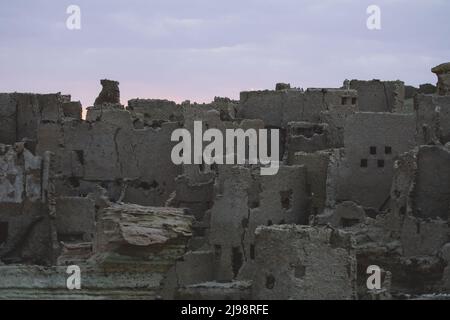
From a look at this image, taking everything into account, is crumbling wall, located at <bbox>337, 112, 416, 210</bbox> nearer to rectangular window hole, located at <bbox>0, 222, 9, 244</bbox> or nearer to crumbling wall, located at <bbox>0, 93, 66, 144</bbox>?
rectangular window hole, located at <bbox>0, 222, 9, 244</bbox>

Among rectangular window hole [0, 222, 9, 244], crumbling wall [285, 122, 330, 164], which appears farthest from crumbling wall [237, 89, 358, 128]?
rectangular window hole [0, 222, 9, 244]

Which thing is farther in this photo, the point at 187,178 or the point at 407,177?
the point at 187,178

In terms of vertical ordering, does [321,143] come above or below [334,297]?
above

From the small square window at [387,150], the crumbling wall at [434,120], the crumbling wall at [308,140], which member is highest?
the crumbling wall at [434,120]

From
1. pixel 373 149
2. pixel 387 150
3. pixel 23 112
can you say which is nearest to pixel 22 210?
pixel 23 112

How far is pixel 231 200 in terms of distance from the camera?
32.7 m

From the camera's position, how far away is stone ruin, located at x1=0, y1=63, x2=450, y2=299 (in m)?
24.6

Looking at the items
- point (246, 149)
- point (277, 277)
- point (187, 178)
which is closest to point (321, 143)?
point (246, 149)

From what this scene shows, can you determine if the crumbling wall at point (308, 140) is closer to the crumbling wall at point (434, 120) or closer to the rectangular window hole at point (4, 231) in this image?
the crumbling wall at point (434, 120)

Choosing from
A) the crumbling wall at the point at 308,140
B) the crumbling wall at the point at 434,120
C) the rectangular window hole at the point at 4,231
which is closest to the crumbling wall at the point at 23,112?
the rectangular window hole at the point at 4,231

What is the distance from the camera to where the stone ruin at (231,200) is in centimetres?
2456

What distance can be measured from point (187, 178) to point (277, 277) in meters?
12.8

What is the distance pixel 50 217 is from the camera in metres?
35.3
